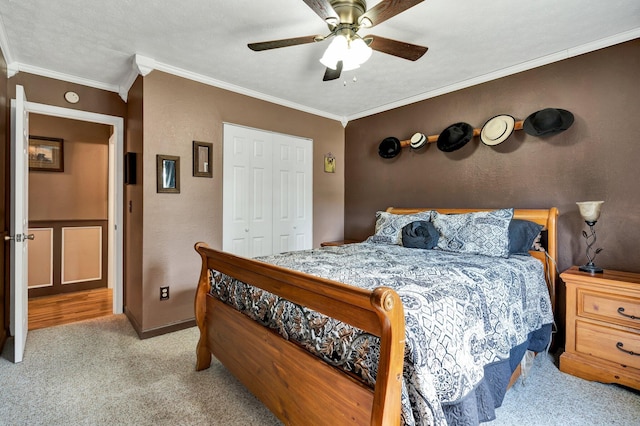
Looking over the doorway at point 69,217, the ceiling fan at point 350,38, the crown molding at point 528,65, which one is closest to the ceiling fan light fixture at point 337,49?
the ceiling fan at point 350,38

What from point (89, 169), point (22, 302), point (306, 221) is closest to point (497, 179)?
point (306, 221)

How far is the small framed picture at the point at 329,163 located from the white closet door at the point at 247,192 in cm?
93

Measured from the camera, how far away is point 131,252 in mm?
3141

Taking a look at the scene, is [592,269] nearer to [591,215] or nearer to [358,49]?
[591,215]

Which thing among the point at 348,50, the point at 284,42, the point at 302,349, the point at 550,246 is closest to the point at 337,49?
the point at 348,50

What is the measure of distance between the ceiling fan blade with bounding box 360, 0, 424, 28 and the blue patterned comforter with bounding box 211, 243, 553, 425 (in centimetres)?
142

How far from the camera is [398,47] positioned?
6.39ft

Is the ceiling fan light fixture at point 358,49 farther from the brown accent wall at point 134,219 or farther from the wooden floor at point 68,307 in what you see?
the wooden floor at point 68,307

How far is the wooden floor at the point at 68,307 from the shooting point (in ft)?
10.5

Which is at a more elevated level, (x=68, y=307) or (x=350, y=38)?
(x=350, y=38)

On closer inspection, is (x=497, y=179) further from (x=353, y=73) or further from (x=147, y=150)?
(x=147, y=150)

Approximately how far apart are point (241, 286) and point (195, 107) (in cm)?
214

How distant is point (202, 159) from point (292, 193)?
4.08ft

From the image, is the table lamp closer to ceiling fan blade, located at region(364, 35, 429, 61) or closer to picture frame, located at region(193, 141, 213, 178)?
ceiling fan blade, located at region(364, 35, 429, 61)
